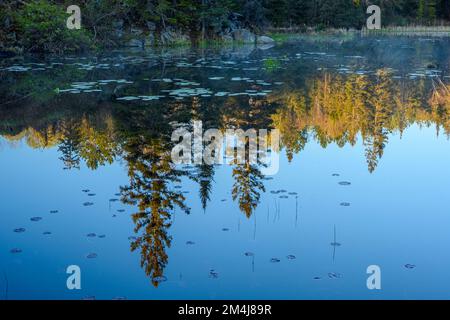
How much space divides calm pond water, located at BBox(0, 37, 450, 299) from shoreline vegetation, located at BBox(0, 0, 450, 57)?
15210 millimetres

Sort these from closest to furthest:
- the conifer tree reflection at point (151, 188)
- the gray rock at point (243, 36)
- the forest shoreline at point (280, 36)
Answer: the conifer tree reflection at point (151, 188) < the forest shoreline at point (280, 36) < the gray rock at point (243, 36)

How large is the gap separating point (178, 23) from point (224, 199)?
3399cm

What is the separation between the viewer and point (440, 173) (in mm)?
9477

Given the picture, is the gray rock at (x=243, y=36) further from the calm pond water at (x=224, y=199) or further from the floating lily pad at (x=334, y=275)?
the floating lily pad at (x=334, y=275)

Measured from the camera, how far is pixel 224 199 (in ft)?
27.6

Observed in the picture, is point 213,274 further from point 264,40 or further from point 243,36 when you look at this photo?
point 264,40

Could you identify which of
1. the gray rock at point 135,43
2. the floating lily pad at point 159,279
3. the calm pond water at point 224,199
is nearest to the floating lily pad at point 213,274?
the calm pond water at point 224,199

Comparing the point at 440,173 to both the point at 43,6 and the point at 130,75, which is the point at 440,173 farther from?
the point at 43,6

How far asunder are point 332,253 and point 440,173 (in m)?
3.97

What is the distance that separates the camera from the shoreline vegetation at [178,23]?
31.2 metres

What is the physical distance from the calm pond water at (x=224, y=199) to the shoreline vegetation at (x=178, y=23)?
15.2 meters

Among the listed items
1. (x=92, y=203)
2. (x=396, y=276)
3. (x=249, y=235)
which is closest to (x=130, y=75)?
(x=92, y=203)

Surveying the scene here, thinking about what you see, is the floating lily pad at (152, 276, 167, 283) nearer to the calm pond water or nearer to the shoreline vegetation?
the calm pond water

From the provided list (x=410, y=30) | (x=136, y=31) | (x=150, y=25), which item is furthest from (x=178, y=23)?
(x=410, y=30)
